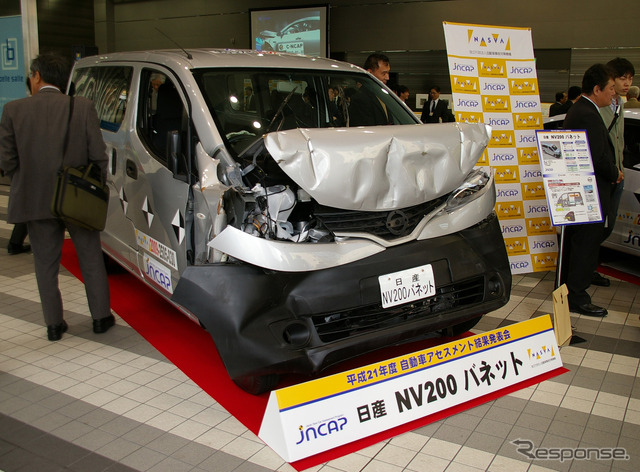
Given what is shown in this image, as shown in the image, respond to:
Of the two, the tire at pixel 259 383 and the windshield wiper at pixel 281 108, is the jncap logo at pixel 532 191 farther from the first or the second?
the tire at pixel 259 383

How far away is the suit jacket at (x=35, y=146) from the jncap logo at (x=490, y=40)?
3.11 metres

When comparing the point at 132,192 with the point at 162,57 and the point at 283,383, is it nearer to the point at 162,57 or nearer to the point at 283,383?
the point at 162,57

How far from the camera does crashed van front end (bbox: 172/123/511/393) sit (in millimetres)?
2723

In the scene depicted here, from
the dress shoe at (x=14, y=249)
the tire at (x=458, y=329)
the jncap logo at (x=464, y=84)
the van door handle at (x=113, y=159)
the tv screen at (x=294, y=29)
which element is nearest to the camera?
the tire at (x=458, y=329)

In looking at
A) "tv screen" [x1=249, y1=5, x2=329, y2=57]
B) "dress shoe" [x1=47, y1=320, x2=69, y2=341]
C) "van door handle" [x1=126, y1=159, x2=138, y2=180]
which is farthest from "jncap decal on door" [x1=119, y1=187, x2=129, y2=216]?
"tv screen" [x1=249, y1=5, x2=329, y2=57]

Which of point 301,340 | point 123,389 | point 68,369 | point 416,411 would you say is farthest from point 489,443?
point 68,369

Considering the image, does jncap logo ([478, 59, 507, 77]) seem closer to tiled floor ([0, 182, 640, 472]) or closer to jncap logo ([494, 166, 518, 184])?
jncap logo ([494, 166, 518, 184])

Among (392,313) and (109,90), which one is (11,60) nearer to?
(109,90)

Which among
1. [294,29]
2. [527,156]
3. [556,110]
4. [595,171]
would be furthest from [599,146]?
[294,29]

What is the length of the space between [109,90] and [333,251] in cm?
268

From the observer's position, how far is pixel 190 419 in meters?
2.97

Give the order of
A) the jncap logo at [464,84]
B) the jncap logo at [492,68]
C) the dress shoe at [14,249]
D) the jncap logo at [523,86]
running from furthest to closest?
the dress shoe at [14,249], the jncap logo at [523,86], the jncap logo at [492,68], the jncap logo at [464,84]

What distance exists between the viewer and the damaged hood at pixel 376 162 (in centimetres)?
275

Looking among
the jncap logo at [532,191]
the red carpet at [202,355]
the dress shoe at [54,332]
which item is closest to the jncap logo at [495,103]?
the jncap logo at [532,191]
